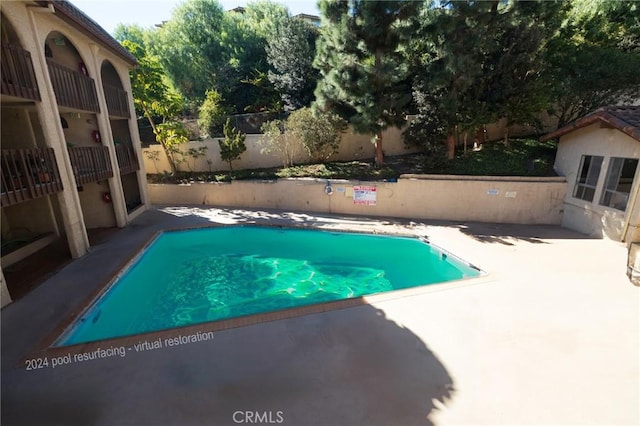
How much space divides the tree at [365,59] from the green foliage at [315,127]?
1.22 m

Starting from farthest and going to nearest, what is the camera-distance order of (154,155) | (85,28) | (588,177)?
(154,155)
(588,177)
(85,28)

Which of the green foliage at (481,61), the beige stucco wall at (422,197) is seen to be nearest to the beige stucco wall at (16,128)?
the beige stucco wall at (422,197)

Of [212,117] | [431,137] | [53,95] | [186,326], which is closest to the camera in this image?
[186,326]

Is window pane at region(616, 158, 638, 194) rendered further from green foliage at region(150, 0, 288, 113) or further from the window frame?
green foliage at region(150, 0, 288, 113)

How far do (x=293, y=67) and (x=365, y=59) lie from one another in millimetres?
7368

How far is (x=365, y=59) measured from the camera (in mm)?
11695

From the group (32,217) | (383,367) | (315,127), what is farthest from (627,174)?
(32,217)

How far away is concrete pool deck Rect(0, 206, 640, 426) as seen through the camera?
12.2 ft

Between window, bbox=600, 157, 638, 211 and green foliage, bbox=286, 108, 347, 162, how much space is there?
997 centimetres

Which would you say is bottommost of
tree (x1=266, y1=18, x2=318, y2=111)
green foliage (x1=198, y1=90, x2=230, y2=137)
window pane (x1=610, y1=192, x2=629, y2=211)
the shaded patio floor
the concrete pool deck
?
the concrete pool deck

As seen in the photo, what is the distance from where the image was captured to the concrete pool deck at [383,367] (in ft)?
12.2

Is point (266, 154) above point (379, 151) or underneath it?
underneath

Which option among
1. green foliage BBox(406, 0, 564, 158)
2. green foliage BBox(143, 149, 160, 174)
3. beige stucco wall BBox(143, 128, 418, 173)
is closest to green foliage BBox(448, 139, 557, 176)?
green foliage BBox(406, 0, 564, 158)

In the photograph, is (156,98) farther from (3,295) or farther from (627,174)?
(627,174)
